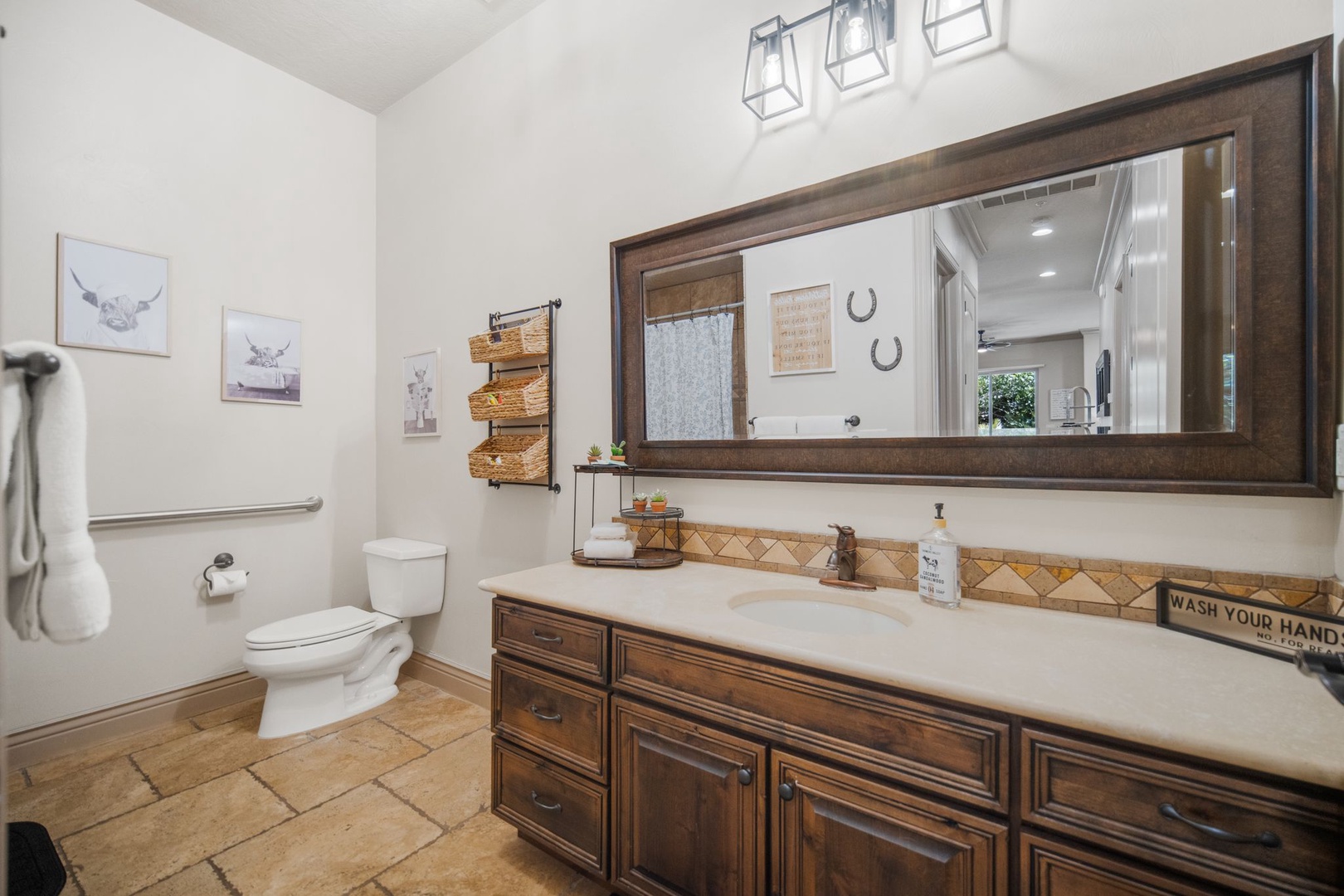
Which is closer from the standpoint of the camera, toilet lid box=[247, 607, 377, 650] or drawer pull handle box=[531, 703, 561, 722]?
drawer pull handle box=[531, 703, 561, 722]

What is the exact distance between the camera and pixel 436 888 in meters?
1.57

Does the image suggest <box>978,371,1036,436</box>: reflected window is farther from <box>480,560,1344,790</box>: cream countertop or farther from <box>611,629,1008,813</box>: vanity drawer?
<box>611,629,1008,813</box>: vanity drawer

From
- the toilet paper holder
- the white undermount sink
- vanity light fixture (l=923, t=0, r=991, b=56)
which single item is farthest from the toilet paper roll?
vanity light fixture (l=923, t=0, r=991, b=56)

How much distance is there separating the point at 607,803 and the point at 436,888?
0.62 metres

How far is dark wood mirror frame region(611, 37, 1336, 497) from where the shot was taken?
1102 millimetres

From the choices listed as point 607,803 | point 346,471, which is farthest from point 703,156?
point 346,471

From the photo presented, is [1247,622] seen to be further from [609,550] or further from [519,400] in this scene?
[519,400]

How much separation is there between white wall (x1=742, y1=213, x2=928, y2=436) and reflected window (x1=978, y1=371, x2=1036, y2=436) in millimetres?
173

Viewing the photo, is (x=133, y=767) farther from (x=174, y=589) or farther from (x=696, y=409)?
(x=696, y=409)

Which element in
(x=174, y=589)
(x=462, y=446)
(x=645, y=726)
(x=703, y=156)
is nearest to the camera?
(x=645, y=726)

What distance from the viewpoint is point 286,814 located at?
1.86 m

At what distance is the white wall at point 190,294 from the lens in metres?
2.18

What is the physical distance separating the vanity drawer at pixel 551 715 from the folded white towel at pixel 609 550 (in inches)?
15.6

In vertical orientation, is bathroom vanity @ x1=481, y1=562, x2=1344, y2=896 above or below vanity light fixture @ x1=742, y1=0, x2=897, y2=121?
below
